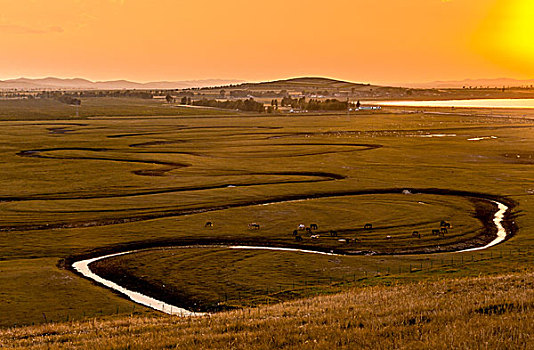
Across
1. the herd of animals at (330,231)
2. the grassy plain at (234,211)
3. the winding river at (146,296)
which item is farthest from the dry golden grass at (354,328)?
the herd of animals at (330,231)

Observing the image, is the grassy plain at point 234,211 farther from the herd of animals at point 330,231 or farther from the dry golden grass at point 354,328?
the dry golden grass at point 354,328

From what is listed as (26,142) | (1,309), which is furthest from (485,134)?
(1,309)

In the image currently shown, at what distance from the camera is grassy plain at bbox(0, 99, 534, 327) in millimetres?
42125

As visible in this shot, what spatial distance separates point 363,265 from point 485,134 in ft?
409

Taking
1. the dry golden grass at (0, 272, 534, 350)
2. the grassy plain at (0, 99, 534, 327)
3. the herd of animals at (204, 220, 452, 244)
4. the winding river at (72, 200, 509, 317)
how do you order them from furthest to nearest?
1. the herd of animals at (204, 220, 452, 244)
2. the grassy plain at (0, 99, 534, 327)
3. the winding river at (72, 200, 509, 317)
4. the dry golden grass at (0, 272, 534, 350)

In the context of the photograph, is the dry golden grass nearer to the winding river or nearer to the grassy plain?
the winding river

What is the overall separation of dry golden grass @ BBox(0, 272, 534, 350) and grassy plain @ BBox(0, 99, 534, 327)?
38.0 ft

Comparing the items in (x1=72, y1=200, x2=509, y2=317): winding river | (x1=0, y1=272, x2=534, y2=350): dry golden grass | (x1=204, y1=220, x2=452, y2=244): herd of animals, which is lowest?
(x1=72, y1=200, x2=509, y2=317): winding river

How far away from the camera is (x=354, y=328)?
67.1 feet

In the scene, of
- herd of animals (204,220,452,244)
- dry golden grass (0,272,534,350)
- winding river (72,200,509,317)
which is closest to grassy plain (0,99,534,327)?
herd of animals (204,220,452,244)

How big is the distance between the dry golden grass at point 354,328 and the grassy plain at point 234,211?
456 inches

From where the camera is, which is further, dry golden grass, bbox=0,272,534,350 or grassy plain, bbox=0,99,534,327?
grassy plain, bbox=0,99,534,327

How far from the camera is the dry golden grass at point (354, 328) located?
725 inches

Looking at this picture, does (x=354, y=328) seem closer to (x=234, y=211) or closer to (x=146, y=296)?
(x=146, y=296)
